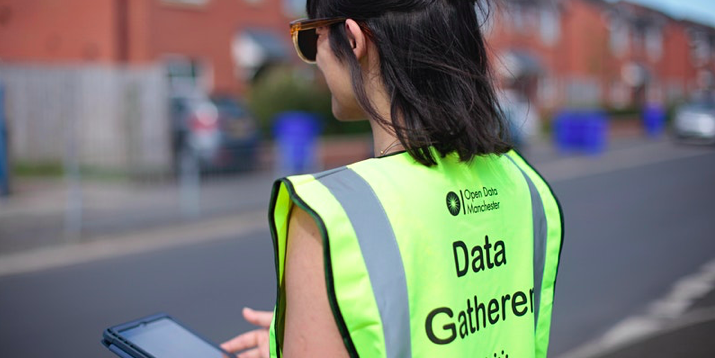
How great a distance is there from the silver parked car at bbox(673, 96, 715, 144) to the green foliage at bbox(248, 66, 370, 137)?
14312mm

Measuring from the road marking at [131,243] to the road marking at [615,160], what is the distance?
7.83 metres

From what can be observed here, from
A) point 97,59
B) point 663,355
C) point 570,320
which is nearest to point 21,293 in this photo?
point 570,320

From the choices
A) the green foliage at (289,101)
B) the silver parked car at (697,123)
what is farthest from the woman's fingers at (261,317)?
the silver parked car at (697,123)

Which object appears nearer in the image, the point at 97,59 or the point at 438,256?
the point at 438,256

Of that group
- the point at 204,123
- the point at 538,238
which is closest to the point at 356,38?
the point at 538,238

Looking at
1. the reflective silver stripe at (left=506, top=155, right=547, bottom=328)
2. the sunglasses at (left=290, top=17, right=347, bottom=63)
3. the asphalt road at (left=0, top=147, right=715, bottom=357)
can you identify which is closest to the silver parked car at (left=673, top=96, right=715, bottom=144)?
the asphalt road at (left=0, top=147, right=715, bottom=357)

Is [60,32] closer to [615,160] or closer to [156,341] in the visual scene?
[615,160]

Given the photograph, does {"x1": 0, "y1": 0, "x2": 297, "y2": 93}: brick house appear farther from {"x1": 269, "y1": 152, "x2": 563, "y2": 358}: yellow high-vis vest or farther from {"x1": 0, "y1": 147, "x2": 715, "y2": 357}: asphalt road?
{"x1": 269, "y1": 152, "x2": 563, "y2": 358}: yellow high-vis vest

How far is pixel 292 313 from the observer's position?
116cm

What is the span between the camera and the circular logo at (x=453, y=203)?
1.26 meters

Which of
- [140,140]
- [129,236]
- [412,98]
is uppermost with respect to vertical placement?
[412,98]

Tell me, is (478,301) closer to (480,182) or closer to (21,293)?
(480,182)

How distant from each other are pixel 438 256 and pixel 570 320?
14.5 feet

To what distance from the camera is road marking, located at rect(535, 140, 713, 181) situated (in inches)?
646
